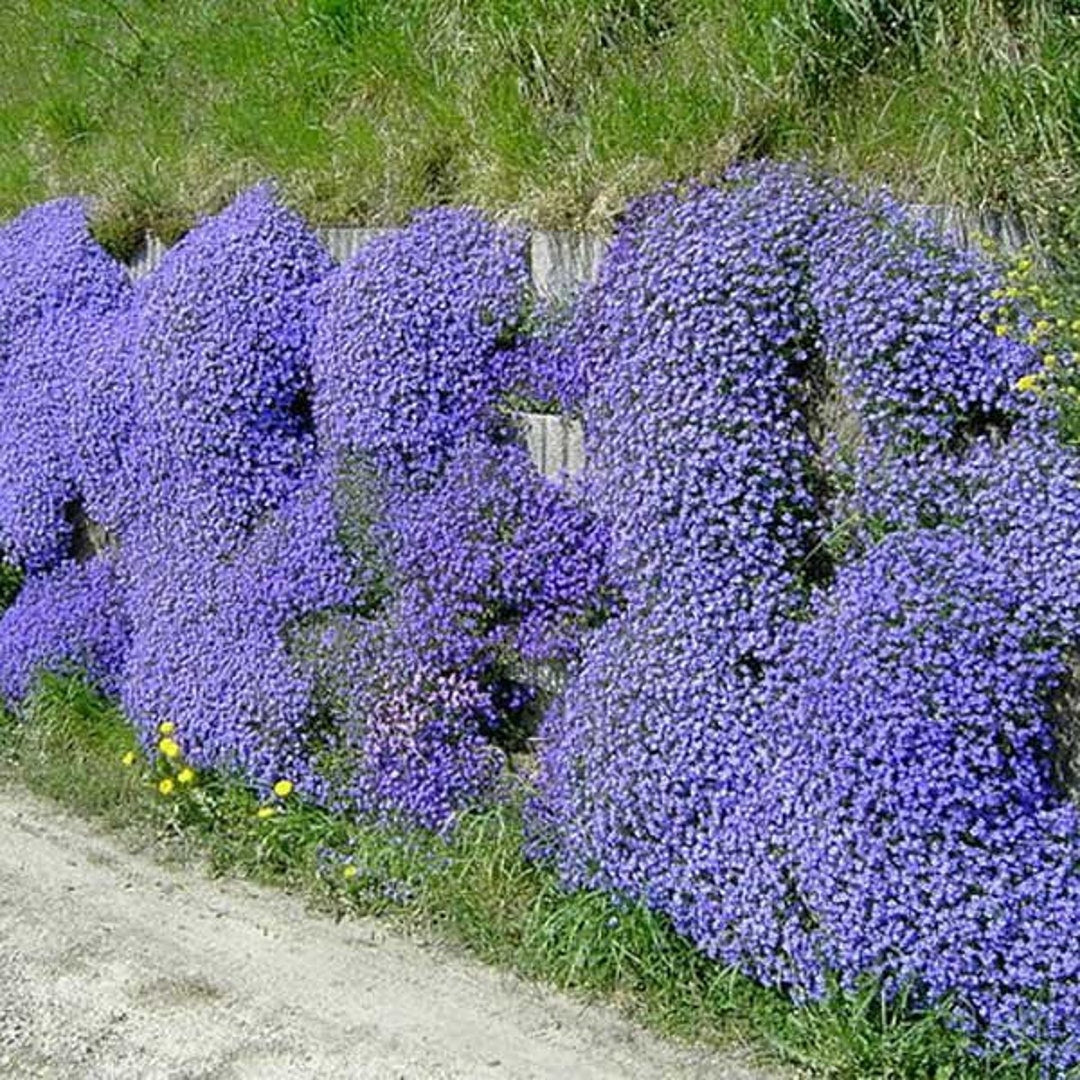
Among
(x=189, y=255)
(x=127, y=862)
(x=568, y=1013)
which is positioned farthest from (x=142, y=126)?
(x=568, y=1013)

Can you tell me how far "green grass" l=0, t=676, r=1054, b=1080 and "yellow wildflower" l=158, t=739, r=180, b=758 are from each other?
143 millimetres

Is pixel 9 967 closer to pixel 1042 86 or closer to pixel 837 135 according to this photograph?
pixel 837 135

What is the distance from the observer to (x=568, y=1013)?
4863 mm

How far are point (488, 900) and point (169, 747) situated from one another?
152cm

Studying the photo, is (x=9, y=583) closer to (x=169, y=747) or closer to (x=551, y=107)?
(x=169, y=747)

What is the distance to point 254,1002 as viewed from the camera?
16.3 feet

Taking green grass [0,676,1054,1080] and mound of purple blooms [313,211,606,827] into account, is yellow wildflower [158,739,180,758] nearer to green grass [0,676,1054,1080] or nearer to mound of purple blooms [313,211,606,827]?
green grass [0,676,1054,1080]

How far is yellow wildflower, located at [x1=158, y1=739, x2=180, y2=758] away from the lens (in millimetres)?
6121

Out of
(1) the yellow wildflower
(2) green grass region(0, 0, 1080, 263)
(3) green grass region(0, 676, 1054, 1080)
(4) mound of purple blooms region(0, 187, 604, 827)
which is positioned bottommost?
(3) green grass region(0, 676, 1054, 1080)

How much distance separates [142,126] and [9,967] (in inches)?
181

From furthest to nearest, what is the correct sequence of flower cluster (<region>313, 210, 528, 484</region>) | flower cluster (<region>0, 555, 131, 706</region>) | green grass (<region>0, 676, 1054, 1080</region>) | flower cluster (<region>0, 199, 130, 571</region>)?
flower cluster (<region>0, 199, 130, 571</region>) < flower cluster (<region>0, 555, 131, 706</region>) < flower cluster (<region>313, 210, 528, 484</region>) < green grass (<region>0, 676, 1054, 1080</region>)

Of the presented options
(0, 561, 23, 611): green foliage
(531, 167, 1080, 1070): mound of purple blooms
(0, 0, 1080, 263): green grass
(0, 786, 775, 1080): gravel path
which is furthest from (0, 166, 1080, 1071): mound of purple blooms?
(0, 561, 23, 611): green foliage

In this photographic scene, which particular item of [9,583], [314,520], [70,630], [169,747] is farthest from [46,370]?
[169,747]

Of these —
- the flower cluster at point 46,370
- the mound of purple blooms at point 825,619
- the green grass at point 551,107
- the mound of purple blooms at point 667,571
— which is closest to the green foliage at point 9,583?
the flower cluster at point 46,370
